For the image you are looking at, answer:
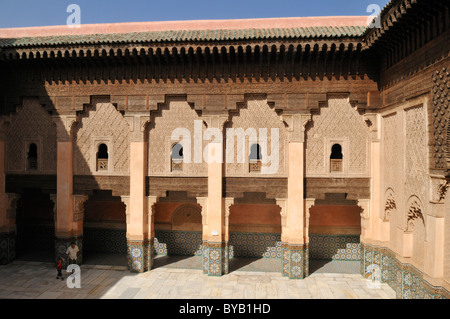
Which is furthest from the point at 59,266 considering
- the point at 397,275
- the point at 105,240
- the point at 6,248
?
the point at 397,275

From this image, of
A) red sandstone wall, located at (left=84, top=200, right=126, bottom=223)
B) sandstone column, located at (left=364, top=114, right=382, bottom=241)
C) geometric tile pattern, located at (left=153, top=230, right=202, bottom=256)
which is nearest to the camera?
sandstone column, located at (left=364, top=114, right=382, bottom=241)

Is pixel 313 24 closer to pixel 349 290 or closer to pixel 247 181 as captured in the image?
pixel 247 181

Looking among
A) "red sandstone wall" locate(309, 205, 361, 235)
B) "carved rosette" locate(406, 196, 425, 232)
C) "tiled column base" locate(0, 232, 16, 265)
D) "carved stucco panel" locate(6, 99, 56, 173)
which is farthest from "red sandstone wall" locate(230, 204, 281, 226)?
"tiled column base" locate(0, 232, 16, 265)

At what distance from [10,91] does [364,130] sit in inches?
342

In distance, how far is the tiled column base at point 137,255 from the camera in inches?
278

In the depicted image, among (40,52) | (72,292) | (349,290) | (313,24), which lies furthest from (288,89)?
(72,292)

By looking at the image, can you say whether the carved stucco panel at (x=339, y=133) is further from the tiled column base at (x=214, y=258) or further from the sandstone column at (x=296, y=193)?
the tiled column base at (x=214, y=258)

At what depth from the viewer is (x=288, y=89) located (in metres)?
6.78

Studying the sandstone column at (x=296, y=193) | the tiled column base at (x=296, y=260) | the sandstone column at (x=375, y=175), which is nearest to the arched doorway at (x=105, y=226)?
the tiled column base at (x=296, y=260)

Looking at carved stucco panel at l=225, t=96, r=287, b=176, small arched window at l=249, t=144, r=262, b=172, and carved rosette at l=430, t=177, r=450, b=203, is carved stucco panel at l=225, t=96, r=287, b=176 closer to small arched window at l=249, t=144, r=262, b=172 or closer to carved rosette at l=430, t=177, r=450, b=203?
small arched window at l=249, t=144, r=262, b=172

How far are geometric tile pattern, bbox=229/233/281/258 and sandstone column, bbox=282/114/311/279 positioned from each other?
1368 millimetres

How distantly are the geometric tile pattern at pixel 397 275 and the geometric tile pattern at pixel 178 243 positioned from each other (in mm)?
4334

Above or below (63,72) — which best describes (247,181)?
below

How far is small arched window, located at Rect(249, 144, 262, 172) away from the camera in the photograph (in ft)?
22.8
